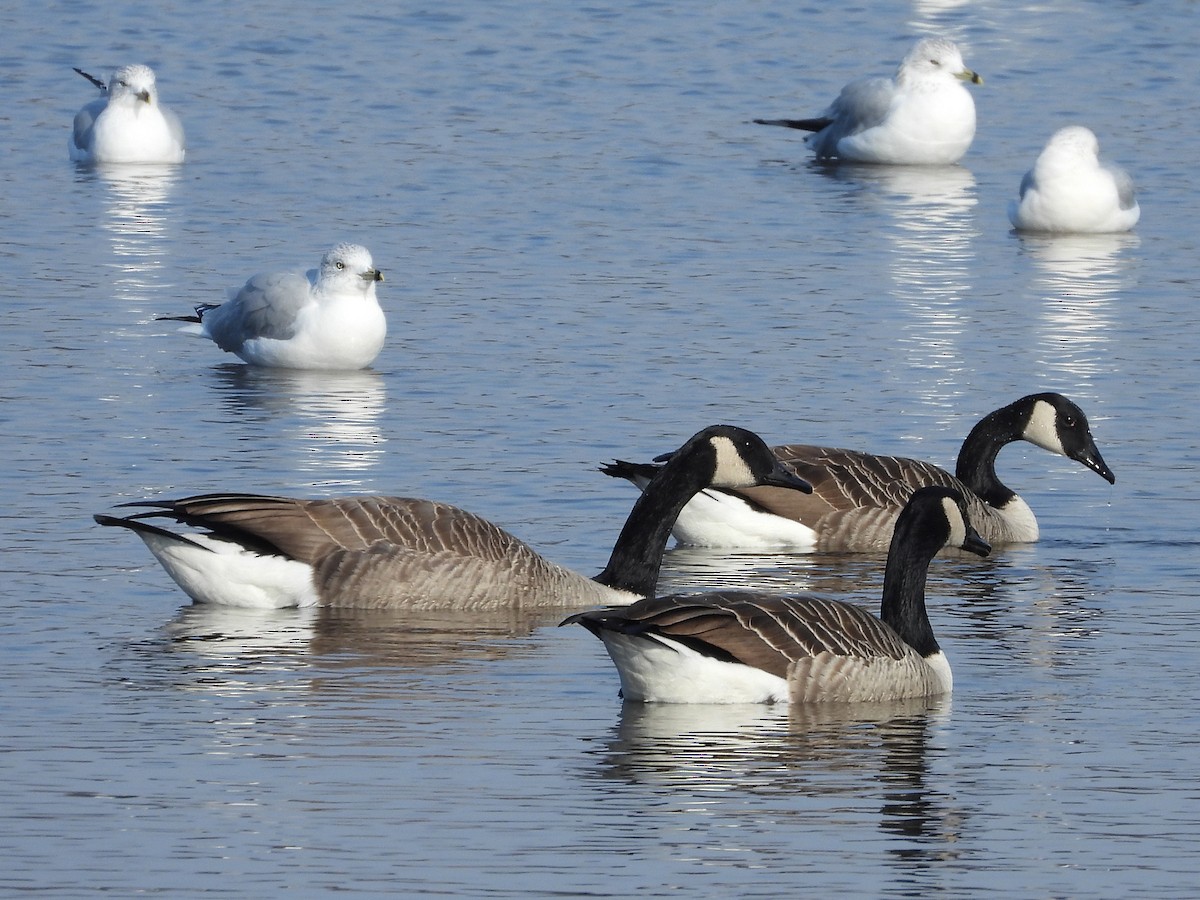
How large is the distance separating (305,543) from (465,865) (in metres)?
4.06

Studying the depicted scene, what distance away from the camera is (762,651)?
10.5 m

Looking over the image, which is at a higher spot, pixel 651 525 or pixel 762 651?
pixel 651 525

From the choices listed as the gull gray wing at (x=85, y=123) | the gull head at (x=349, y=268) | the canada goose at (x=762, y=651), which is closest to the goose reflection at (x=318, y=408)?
the gull head at (x=349, y=268)

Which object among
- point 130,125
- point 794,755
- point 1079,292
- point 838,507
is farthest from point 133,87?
point 794,755

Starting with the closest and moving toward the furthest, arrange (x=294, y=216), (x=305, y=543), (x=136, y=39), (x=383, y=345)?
1. (x=305, y=543)
2. (x=383, y=345)
3. (x=294, y=216)
4. (x=136, y=39)

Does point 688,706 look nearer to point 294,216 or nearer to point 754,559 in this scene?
point 754,559

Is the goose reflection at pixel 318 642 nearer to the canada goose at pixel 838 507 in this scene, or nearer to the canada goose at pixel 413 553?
the canada goose at pixel 413 553

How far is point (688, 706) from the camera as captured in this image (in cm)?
1053

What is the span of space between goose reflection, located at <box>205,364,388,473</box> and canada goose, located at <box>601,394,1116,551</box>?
2.22 m

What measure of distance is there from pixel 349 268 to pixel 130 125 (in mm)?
9106

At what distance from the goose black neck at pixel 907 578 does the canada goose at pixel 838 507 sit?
285cm

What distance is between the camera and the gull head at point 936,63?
2789 centimetres

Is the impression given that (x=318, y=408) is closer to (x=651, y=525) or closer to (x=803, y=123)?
(x=651, y=525)

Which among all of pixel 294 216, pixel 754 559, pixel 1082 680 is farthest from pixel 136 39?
pixel 1082 680
